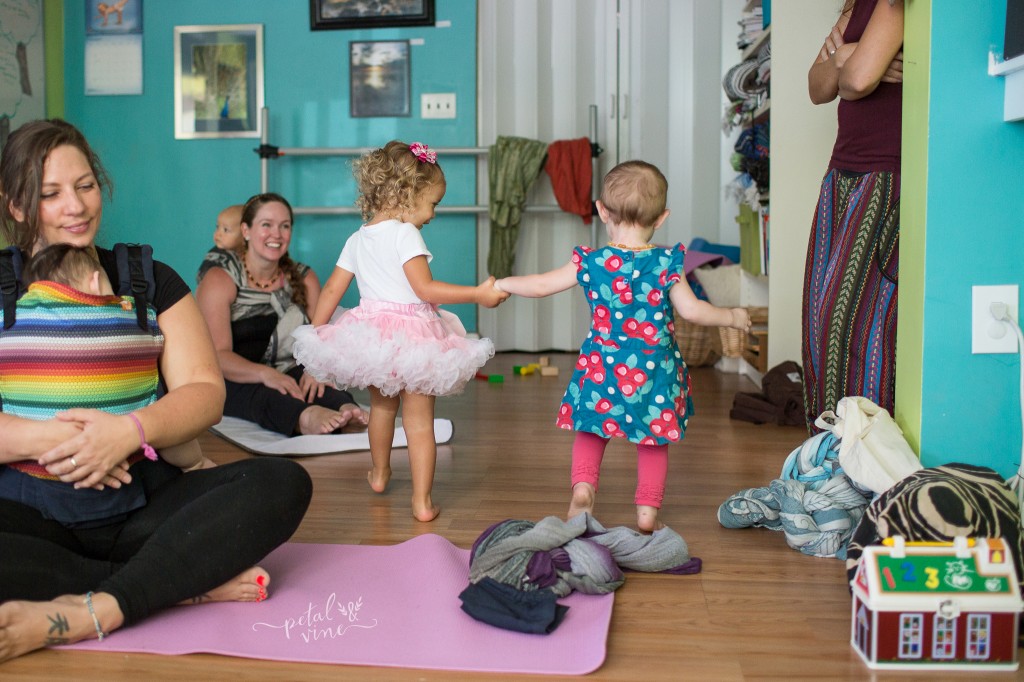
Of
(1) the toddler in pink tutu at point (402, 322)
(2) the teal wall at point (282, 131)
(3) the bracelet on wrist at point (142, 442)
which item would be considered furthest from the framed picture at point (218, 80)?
(3) the bracelet on wrist at point (142, 442)

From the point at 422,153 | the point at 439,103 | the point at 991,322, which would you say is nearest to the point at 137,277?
the point at 422,153

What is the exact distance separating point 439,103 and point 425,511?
3390 millimetres

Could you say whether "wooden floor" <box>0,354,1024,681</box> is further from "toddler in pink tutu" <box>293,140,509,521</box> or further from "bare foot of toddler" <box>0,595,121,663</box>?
"toddler in pink tutu" <box>293,140,509,521</box>

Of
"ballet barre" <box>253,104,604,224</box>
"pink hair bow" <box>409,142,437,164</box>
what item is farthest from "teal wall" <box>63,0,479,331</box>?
"pink hair bow" <box>409,142,437,164</box>

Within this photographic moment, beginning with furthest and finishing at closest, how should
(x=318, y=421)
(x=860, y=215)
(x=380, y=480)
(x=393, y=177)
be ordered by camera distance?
(x=318, y=421), (x=380, y=480), (x=393, y=177), (x=860, y=215)

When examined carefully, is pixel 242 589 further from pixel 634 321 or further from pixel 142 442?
pixel 634 321

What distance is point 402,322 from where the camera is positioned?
2.16 meters

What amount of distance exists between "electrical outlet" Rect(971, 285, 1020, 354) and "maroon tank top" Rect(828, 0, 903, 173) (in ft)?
1.20

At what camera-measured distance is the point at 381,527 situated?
80.2 inches

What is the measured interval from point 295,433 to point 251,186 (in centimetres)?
254

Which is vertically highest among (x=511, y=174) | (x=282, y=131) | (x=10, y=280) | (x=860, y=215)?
(x=282, y=131)

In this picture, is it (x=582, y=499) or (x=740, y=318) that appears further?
(x=582, y=499)

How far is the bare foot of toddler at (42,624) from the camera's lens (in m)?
1.34

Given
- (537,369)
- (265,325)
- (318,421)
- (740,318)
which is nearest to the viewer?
(740,318)
